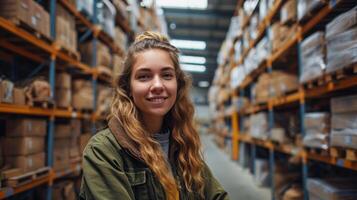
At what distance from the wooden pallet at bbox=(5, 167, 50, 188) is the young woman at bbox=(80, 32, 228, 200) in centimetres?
181

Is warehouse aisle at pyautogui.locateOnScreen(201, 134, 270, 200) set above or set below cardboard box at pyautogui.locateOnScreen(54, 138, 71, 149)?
below

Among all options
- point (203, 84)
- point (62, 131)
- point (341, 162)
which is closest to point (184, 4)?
point (62, 131)

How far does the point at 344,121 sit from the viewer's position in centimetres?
280

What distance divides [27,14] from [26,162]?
1.63 m

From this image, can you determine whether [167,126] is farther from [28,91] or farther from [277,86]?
[277,86]

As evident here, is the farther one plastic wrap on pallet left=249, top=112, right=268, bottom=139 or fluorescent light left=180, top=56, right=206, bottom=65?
fluorescent light left=180, top=56, right=206, bottom=65

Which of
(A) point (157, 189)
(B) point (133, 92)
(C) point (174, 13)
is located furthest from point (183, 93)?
(C) point (174, 13)

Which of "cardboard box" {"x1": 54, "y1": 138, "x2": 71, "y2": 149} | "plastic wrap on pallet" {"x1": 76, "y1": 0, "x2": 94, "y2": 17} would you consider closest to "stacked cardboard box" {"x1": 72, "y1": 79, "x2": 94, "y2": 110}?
"cardboard box" {"x1": 54, "y1": 138, "x2": 71, "y2": 149}

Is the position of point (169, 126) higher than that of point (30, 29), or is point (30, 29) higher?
point (30, 29)

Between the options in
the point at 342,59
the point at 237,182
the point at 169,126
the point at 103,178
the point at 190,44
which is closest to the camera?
the point at 103,178

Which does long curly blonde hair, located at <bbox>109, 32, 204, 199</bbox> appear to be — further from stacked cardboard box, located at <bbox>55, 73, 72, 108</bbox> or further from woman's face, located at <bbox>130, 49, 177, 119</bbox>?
stacked cardboard box, located at <bbox>55, 73, 72, 108</bbox>

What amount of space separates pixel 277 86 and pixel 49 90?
134 inches

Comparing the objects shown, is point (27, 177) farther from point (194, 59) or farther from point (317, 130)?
point (194, 59)

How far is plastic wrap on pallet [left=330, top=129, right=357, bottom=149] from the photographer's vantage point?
261 cm
